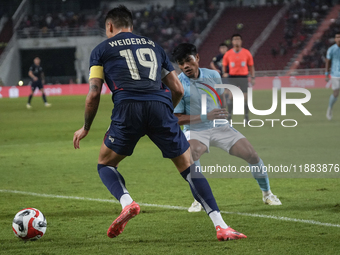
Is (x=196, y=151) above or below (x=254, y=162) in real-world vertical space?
above

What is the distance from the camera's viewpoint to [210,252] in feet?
12.8

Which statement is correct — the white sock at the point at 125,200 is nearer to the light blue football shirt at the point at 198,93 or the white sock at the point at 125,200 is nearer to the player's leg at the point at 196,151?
the player's leg at the point at 196,151

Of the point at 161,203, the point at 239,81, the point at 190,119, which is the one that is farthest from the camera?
the point at 239,81

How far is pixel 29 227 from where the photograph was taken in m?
4.38

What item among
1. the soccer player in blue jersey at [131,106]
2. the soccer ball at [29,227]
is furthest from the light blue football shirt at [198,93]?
the soccer ball at [29,227]

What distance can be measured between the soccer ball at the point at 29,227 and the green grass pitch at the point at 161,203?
7 centimetres

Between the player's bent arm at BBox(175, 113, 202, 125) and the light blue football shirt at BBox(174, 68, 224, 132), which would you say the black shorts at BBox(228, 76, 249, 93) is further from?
the player's bent arm at BBox(175, 113, 202, 125)

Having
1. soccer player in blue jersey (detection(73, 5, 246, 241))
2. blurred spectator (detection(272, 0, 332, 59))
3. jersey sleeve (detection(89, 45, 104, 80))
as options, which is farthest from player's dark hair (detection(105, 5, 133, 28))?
blurred spectator (detection(272, 0, 332, 59))

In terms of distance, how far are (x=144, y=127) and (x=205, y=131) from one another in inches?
66.6

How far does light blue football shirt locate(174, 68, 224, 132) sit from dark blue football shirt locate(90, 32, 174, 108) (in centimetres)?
156

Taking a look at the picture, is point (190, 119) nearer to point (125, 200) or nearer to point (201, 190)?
point (201, 190)

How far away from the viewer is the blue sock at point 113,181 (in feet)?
13.8

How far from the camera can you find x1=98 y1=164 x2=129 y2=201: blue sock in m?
4.19

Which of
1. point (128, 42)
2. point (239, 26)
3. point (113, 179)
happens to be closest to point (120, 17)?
point (128, 42)
